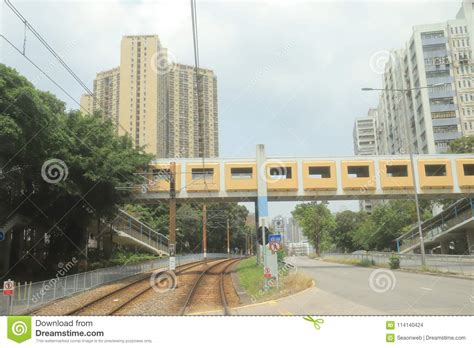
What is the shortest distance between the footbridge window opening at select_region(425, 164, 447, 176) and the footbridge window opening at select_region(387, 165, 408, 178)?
164cm

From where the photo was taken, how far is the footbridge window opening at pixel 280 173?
106ft

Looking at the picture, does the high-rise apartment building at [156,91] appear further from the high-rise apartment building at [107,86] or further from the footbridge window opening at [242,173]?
the footbridge window opening at [242,173]

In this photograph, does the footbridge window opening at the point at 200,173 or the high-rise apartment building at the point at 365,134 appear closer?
the footbridge window opening at the point at 200,173

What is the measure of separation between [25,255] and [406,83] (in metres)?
80.9

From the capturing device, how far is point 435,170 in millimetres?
33125

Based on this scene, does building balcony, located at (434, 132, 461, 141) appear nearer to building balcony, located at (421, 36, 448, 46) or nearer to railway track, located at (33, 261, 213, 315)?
building balcony, located at (421, 36, 448, 46)

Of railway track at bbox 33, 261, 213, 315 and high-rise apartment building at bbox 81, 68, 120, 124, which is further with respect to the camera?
high-rise apartment building at bbox 81, 68, 120, 124

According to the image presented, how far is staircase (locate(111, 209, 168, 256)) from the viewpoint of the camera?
3788cm

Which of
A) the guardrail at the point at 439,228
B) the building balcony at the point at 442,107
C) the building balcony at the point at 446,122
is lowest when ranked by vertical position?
the guardrail at the point at 439,228

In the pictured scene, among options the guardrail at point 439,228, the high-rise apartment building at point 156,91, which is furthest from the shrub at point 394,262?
the high-rise apartment building at point 156,91

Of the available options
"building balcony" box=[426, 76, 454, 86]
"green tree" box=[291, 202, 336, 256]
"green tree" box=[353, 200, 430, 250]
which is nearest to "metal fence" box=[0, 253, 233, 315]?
"green tree" box=[353, 200, 430, 250]

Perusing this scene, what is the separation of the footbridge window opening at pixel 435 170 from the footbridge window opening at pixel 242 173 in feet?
44.9
